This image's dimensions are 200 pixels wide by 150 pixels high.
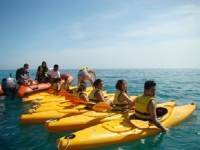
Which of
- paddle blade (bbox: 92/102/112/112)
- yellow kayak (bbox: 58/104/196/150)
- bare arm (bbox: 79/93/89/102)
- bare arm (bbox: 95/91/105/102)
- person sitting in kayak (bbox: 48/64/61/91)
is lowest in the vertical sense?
yellow kayak (bbox: 58/104/196/150)

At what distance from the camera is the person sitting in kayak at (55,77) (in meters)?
16.2

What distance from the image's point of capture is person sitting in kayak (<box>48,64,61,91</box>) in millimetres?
16219

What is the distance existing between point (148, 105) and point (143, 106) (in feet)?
0.66

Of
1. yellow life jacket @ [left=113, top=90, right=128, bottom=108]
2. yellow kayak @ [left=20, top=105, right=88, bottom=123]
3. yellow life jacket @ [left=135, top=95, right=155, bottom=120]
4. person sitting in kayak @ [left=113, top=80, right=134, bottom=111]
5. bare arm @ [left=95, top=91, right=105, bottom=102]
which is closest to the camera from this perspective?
yellow life jacket @ [left=135, top=95, right=155, bottom=120]

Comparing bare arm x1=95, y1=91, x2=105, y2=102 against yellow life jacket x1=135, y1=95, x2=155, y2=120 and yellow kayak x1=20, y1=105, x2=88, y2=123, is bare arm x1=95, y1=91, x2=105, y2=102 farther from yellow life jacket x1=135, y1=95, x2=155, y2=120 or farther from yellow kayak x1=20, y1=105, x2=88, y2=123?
yellow life jacket x1=135, y1=95, x2=155, y2=120

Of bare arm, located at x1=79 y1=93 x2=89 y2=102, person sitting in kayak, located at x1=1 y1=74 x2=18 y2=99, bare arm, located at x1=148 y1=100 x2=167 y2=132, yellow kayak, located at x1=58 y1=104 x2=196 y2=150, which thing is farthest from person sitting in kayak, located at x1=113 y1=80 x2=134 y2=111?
person sitting in kayak, located at x1=1 y1=74 x2=18 y2=99

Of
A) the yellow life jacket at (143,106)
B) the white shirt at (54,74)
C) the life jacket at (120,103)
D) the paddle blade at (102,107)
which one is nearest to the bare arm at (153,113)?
the yellow life jacket at (143,106)

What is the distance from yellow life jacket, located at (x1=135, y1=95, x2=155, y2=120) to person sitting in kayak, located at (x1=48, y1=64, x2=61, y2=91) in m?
8.66

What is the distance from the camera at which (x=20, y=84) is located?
16625mm

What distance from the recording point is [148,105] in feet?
25.7

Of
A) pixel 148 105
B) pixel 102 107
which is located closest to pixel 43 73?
pixel 102 107

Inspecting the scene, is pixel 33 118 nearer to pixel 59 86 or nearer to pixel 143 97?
pixel 143 97

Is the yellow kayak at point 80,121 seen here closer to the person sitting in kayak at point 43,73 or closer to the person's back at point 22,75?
the person's back at point 22,75

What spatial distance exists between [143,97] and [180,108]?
3.44 metres
